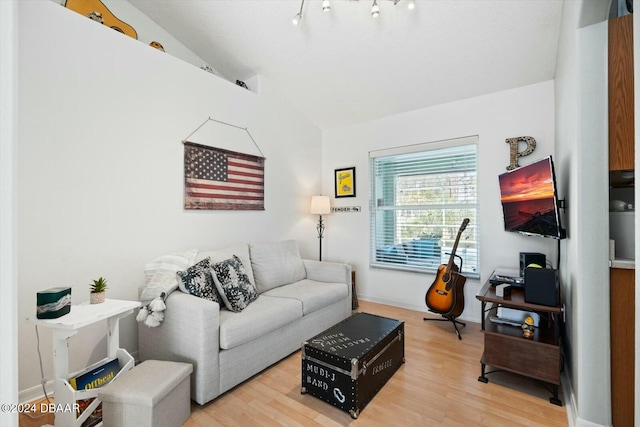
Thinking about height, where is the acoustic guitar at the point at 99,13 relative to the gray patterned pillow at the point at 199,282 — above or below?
above

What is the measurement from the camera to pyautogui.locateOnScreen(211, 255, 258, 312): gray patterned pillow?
7.41ft

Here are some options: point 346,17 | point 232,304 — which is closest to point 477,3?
point 346,17

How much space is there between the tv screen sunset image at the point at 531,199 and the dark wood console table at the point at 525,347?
22.0 inches

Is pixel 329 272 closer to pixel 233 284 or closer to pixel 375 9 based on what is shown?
pixel 233 284

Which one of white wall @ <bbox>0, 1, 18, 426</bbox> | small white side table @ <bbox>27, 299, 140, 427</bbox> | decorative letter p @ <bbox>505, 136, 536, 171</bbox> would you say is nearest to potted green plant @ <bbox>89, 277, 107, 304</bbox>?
small white side table @ <bbox>27, 299, 140, 427</bbox>

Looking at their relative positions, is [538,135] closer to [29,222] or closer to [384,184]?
[384,184]

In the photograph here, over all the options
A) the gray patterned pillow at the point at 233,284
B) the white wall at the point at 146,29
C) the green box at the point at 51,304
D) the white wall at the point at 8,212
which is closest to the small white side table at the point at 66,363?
the green box at the point at 51,304

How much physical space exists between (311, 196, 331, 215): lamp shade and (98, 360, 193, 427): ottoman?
269cm

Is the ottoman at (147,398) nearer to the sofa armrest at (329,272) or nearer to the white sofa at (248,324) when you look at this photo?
the white sofa at (248,324)

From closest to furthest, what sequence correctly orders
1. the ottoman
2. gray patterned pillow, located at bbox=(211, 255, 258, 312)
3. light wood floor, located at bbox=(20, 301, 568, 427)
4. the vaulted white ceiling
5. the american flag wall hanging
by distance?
the ottoman < light wood floor, located at bbox=(20, 301, 568, 427) < gray patterned pillow, located at bbox=(211, 255, 258, 312) < the vaulted white ceiling < the american flag wall hanging

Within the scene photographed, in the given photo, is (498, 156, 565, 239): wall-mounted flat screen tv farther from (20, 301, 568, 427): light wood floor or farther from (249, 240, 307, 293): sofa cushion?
(249, 240, 307, 293): sofa cushion

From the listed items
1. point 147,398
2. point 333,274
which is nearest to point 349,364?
point 147,398

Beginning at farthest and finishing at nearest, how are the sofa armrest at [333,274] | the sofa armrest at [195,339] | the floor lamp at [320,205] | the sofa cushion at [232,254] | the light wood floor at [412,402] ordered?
the floor lamp at [320,205] < the sofa armrest at [333,274] < the sofa cushion at [232,254] < the sofa armrest at [195,339] < the light wood floor at [412,402]

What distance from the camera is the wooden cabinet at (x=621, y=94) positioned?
1481mm
